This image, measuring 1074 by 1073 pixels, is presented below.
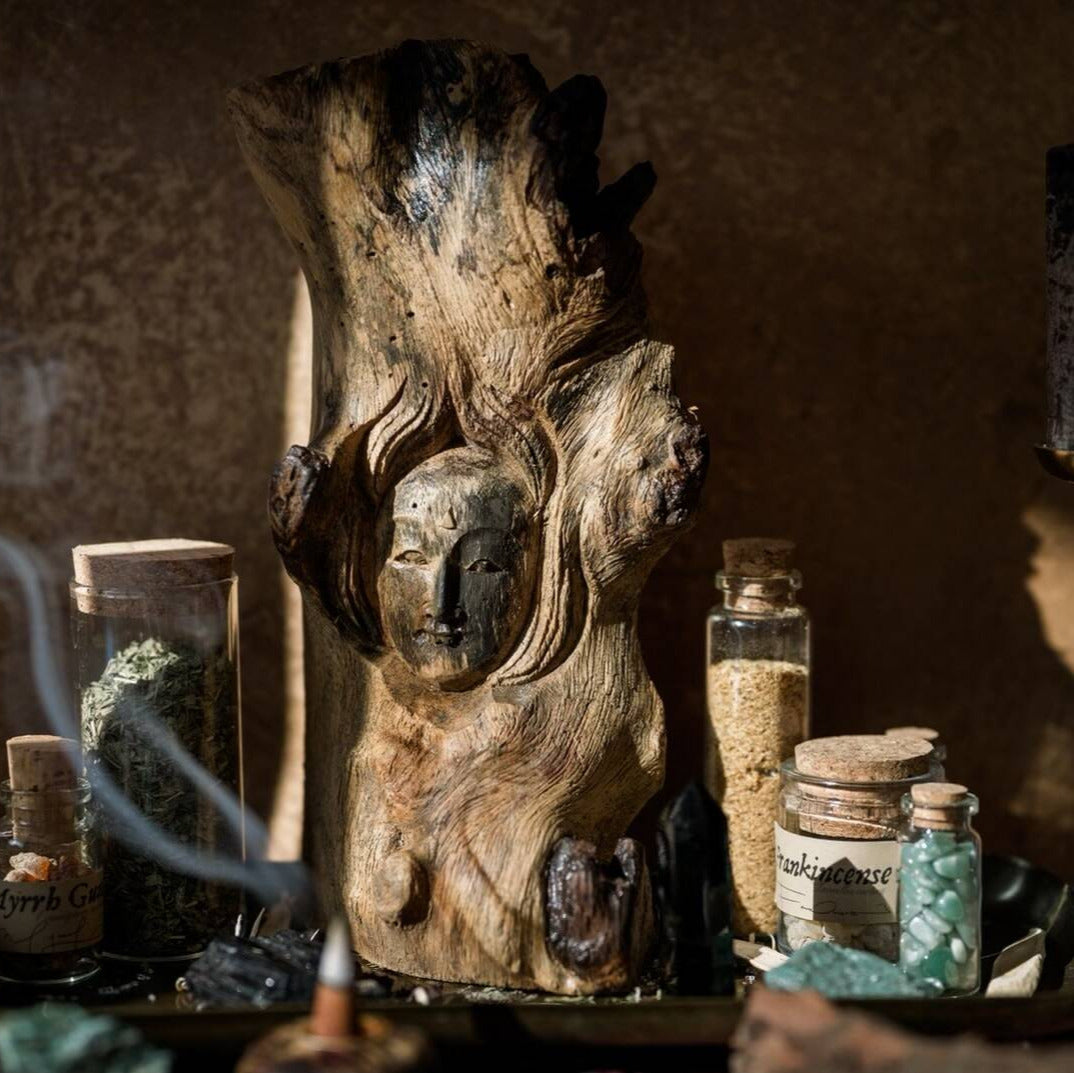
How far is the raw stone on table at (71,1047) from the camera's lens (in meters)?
0.78

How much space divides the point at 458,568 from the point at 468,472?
0.07 m

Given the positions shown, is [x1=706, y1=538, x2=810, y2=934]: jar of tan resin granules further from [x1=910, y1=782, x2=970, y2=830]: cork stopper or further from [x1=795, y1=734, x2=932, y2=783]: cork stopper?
[x1=910, y1=782, x2=970, y2=830]: cork stopper

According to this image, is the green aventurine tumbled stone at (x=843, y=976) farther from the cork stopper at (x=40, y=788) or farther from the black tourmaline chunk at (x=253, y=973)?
the cork stopper at (x=40, y=788)

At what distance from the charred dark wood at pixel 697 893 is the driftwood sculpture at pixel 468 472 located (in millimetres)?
94

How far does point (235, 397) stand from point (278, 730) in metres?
0.30

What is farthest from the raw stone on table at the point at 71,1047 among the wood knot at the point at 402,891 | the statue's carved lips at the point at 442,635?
the statue's carved lips at the point at 442,635

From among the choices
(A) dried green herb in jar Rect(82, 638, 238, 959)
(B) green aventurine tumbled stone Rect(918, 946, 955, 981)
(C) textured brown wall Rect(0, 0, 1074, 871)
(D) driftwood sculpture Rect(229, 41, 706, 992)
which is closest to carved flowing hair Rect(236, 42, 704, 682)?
(D) driftwood sculpture Rect(229, 41, 706, 992)

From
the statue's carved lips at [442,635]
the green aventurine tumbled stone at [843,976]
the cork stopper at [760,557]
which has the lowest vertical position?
the green aventurine tumbled stone at [843,976]

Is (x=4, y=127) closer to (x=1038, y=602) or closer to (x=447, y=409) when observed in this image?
(x=447, y=409)

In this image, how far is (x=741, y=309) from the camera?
140 centimetres

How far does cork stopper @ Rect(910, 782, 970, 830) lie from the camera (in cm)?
103

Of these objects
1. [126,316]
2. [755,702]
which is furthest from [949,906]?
[126,316]

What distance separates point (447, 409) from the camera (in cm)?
113

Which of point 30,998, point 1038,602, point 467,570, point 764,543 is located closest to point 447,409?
point 467,570
